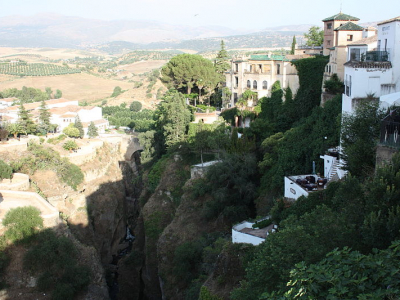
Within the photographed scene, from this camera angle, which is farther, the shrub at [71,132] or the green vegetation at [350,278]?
the shrub at [71,132]

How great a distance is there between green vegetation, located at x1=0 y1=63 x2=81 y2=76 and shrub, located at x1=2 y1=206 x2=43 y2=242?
9050 cm

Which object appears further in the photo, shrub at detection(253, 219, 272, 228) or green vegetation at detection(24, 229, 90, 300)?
green vegetation at detection(24, 229, 90, 300)

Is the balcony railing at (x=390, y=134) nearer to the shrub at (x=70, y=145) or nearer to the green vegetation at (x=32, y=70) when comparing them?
the shrub at (x=70, y=145)

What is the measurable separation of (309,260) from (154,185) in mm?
23878

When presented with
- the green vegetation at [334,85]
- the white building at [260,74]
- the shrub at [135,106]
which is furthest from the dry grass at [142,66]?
the green vegetation at [334,85]

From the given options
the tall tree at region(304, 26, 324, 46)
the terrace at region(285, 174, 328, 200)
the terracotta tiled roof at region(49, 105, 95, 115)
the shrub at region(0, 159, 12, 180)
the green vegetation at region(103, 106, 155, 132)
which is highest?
the tall tree at region(304, 26, 324, 46)

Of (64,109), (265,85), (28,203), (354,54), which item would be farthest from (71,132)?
(354,54)

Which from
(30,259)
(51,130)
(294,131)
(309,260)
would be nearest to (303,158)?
(294,131)

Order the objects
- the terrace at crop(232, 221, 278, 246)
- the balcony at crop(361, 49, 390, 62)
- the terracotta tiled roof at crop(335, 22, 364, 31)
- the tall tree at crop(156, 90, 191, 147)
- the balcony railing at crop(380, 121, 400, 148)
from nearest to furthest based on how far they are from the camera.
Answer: the balcony railing at crop(380, 121, 400, 148), the terrace at crop(232, 221, 278, 246), the balcony at crop(361, 49, 390, 62), the terracotta tiled roof at crop(335, 22, 364, 31), the tall tree at crop(156, 90, 191, 147)

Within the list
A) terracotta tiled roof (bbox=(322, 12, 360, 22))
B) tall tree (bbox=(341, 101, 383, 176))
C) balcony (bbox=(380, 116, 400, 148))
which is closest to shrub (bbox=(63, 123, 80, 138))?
terracotta tiled roof (bbox=(322, 12, 360, 22))

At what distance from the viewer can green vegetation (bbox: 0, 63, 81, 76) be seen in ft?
361

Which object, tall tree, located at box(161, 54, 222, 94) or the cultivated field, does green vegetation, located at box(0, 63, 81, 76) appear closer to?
the cultivated field

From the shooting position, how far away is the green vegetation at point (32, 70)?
109938mm

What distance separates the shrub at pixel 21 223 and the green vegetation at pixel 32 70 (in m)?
90.5
